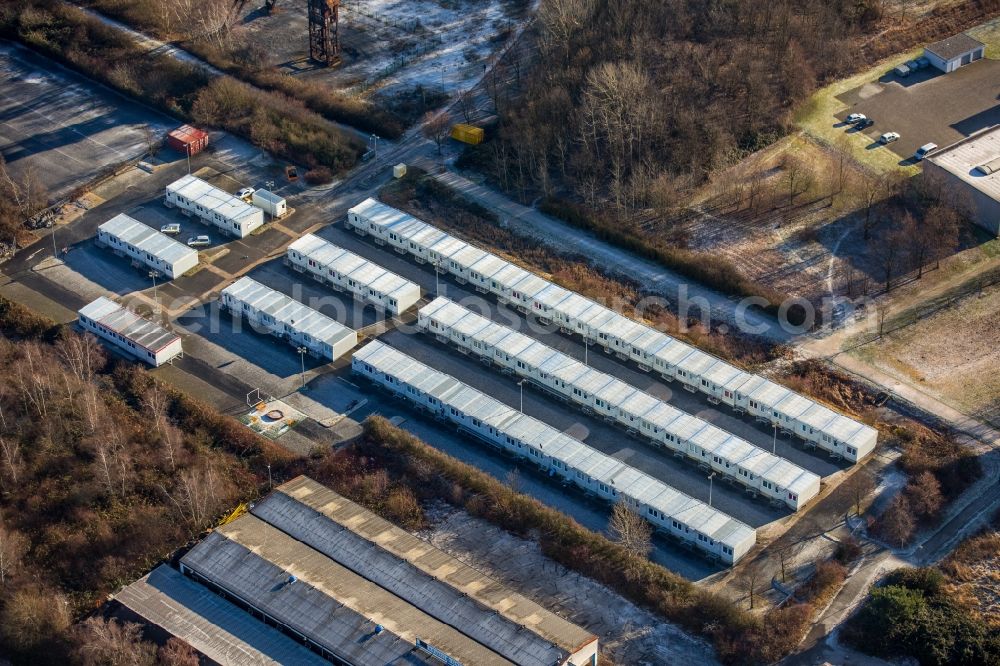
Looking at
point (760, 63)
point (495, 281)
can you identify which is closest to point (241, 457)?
point (495, 281)

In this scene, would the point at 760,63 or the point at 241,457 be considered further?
the point at 760,63

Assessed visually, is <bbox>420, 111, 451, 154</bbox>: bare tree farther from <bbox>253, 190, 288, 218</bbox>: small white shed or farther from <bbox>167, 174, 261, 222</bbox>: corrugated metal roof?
<bbox>167, 174, 261, 222</bbox>: corrugated metal roof

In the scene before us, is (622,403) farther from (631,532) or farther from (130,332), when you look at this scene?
(130,332)

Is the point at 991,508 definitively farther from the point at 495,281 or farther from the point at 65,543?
the point at 65,543

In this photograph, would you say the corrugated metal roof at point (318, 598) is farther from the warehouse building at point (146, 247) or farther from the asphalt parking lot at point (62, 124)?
the asphalt parking lot at point (62, 124)

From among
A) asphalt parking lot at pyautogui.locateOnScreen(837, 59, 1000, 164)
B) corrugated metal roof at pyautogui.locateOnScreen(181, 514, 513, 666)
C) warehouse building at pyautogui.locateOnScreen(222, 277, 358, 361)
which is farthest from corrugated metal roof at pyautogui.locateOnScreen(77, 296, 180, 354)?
asphalt parking lot at pyautogui.locateOnScreen(837, 59, 1000, 164)

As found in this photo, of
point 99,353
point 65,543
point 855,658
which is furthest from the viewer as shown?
point 99,353
